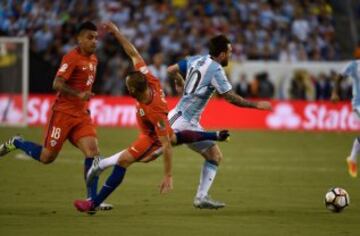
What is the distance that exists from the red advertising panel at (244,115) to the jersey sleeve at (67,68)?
1814cm

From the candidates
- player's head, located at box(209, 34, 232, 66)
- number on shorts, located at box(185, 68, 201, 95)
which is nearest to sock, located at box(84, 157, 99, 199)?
number on shorts, located at box(185, 68, 201, 95)

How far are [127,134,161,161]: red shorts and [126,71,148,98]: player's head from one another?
681mm

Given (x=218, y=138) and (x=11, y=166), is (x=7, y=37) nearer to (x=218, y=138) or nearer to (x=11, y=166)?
(x=11, y=166)

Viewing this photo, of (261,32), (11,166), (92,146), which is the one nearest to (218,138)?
(92,146)

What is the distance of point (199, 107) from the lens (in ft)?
44.0

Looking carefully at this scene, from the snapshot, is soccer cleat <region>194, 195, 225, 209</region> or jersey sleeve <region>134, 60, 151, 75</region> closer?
jersey sleeve <region>134, 60, 151, 75</region>

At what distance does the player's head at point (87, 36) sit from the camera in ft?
42.0

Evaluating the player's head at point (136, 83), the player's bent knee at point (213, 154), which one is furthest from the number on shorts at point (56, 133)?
the player's bent knee at point (213, 154)

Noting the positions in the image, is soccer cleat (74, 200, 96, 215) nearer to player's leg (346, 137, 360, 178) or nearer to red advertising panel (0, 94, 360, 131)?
player's leg (346, 137, 360, 178)

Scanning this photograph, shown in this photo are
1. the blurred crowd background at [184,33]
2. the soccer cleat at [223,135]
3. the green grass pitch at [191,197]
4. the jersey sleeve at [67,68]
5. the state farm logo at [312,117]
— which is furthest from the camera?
the blurred crowd background at [184,33]

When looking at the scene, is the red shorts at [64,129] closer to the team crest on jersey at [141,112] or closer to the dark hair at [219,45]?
the team crest on jersey at [141,112]

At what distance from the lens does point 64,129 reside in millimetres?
13039

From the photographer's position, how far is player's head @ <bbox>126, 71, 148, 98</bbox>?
38.6 feet

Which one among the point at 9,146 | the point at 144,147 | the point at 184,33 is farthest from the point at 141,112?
the point at 184,33
